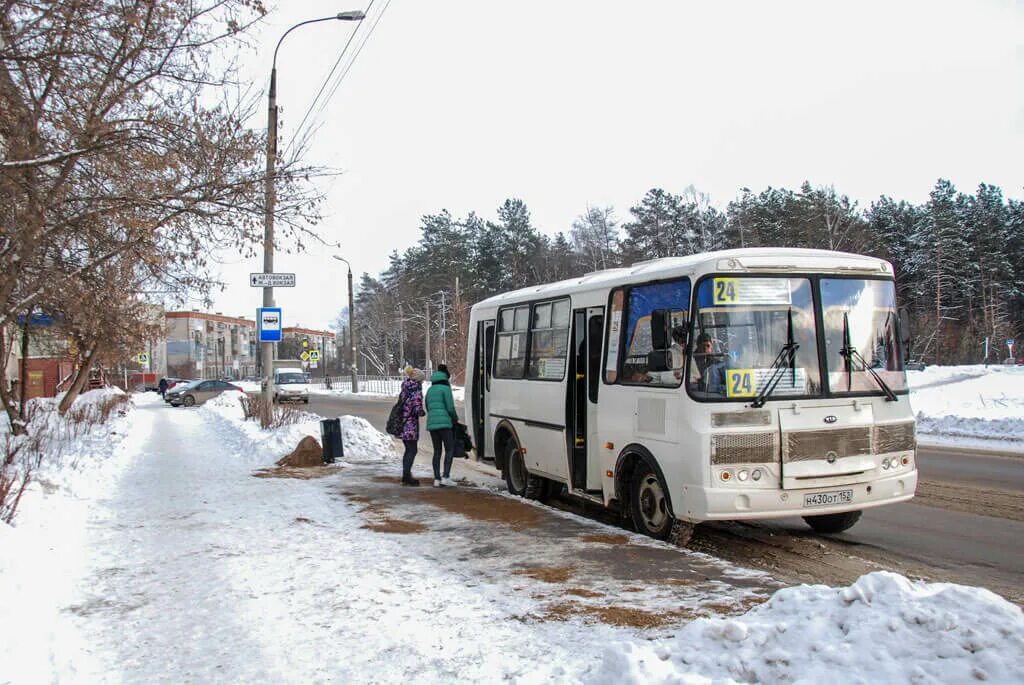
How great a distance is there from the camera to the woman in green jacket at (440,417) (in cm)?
1180

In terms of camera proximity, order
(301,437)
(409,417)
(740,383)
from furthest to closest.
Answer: (301,437) → (409,417) → (740,383)

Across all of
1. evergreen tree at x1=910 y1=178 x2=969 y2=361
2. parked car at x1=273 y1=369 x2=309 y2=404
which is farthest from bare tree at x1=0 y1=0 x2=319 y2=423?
evergreen tree at x1=910 y1=178 x2=969 y2=361

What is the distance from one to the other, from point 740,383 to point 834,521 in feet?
7.80

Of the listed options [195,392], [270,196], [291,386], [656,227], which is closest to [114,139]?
[270,196]

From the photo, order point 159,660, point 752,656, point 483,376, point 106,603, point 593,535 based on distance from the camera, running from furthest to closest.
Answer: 1. point 483,376
2. point 593,535
3. point 106,603
4. point 159,660
5. point 752,656

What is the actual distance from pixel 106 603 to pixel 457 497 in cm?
529

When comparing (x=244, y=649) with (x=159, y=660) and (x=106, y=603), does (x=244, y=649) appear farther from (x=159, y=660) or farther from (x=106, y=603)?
(x=106, y=603)

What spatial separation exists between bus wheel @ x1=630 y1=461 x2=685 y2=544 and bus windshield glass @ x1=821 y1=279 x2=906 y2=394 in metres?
1.84

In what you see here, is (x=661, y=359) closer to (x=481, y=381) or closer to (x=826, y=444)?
(x=826, y=444)

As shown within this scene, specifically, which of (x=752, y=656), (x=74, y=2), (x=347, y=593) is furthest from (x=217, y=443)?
(x=752, y=656)

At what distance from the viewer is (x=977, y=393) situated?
2917 cm

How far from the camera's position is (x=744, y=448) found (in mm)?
6926

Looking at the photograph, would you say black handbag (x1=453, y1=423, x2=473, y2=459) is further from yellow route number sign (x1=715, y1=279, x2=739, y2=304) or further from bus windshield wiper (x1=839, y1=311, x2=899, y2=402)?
bus windshield wiper (x1=839, y1=311, x2=899, y2=402)

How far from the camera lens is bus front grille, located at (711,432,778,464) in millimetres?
6883
